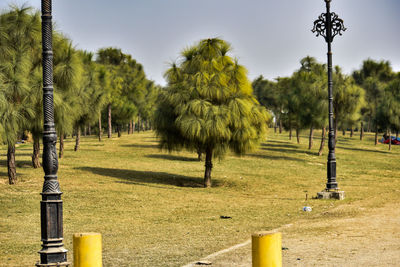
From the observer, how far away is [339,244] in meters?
11.7

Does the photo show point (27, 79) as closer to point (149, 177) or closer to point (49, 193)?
point (149, 177)

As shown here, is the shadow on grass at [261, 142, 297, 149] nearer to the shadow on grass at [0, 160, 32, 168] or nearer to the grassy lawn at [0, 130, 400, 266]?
the grassy lawn at [0, 130, 400, 266]

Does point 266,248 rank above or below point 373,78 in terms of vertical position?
below

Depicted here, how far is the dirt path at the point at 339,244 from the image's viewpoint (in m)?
9.97

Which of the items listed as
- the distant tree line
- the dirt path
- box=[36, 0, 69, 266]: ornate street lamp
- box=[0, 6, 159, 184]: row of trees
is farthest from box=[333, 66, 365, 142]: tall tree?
box=[36, 0, 69, 266]: ornate street lamp

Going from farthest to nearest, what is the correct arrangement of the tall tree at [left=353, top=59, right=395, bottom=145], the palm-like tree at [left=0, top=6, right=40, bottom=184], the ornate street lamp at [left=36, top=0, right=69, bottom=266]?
the tall tree at [left=353, top=59, right=395, bottom=145] → the palm-like tree at [left=0, top=6, right=40, bottom=184] → the ornate street lamp at [left=36, top=0, right=69, bottom=266]

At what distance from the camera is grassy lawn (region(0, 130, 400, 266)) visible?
12914mm

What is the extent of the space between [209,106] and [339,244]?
57.2ft

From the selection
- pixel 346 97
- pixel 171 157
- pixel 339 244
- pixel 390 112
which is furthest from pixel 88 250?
pixel 390 112

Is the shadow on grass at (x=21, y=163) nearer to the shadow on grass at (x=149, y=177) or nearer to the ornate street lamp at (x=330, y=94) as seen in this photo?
Result: the shadow on grass at (x=149, y=177)

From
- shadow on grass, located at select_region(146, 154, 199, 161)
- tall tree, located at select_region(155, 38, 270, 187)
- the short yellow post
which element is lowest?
shadow on grass, located at select_region(146, 154, 199, 161)

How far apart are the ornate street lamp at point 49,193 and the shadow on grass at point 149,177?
1961cm

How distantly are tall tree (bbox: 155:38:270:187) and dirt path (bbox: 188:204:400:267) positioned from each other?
41.3 feet

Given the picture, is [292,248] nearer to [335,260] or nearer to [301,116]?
[335,260]
